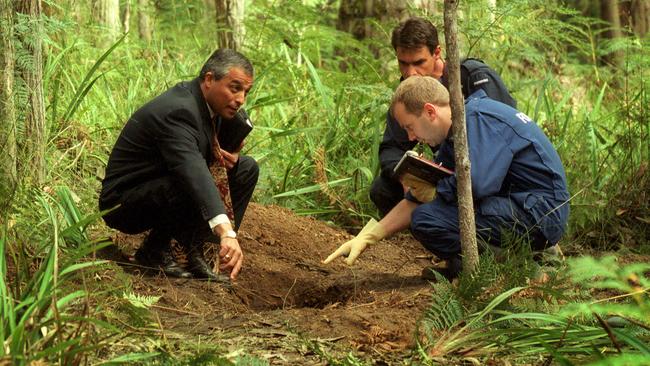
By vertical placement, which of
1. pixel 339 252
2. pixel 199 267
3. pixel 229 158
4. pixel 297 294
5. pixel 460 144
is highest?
pixel 460 144

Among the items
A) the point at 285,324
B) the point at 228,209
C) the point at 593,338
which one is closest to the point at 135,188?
the point at 228,209

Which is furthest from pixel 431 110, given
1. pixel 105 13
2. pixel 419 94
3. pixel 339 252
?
pixel 105 13

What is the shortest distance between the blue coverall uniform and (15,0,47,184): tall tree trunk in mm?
2054

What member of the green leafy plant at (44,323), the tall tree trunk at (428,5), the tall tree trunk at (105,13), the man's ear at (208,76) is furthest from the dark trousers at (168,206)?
the tall tree trunk at (105,13)

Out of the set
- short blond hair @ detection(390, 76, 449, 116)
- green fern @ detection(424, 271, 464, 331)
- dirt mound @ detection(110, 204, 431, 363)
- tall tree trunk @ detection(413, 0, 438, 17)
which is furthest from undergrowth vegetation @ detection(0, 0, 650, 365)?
short blond hair @ detection(390, 76, 449, 116)

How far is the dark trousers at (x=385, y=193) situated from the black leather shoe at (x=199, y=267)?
1.24 metres

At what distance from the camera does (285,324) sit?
393 cm

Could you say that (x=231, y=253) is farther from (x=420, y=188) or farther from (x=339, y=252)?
(x=420, y=188)

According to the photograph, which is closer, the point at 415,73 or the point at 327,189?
the point at 415,73

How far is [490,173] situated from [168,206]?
1.74 meters

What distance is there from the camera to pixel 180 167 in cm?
494

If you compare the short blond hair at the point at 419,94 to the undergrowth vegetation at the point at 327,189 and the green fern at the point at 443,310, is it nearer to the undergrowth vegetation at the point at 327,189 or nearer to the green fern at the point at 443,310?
the undergrowth vegetation at the point at 327,189

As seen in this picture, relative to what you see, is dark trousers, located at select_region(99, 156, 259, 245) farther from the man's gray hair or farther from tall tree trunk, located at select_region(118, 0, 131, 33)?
tall tree trunk, located at select_region(118, 0, 131, 33)

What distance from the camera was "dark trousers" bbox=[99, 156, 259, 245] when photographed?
5199mm
